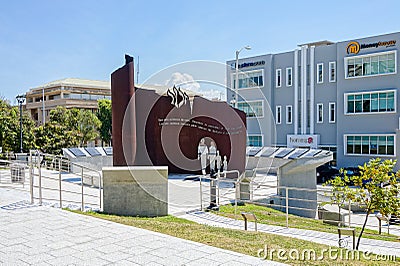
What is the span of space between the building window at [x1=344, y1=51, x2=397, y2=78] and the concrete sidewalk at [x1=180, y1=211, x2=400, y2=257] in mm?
22924

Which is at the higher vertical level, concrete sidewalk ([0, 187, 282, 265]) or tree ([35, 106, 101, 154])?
tree ([35, 106, 101, 154])

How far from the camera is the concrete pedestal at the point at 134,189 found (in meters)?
8.68

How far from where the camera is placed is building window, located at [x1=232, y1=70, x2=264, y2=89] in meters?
35.0

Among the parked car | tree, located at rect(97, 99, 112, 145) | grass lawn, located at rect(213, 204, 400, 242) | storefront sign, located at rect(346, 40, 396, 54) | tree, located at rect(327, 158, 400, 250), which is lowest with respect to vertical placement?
the parked car

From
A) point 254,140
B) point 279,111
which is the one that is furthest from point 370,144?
point 254,140

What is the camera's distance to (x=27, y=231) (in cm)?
640

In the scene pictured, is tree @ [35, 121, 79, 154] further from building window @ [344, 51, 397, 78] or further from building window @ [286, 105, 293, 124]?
building window @ [344, 51, 397, 78]

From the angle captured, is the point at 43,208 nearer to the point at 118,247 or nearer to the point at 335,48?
the point at 118,247

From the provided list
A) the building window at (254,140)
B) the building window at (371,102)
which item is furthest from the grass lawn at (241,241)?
the building window at (254,140)

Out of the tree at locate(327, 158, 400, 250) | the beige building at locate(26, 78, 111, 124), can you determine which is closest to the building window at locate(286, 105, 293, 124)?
the tree at locate(327, 158, 400, 250)

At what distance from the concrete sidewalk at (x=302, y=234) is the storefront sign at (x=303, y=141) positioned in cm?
2364

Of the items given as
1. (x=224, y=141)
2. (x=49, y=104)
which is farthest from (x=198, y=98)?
(x=49, y=104)

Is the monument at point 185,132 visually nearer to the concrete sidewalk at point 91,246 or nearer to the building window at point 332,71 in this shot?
the concrete sidewalk at point 91,246

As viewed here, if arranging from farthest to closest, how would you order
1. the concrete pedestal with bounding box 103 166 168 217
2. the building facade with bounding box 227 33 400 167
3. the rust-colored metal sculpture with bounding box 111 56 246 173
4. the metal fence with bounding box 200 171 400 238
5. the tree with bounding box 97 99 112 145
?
the tree with bounding box 97 99 112 145
the building facade with bounding box 227 33 400 167
the rust-colored metal sculpture with bounding box 111 56 246 173
the metal fence with bounding box 200 171 400 238
the concrete pedestal with bounding box 103 166 168 217
